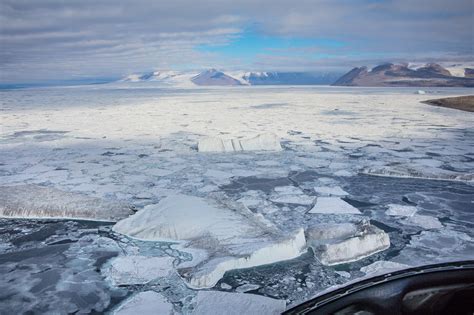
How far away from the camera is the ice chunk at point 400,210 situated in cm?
321

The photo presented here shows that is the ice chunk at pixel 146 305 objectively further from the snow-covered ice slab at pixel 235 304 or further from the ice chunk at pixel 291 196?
the ice chunk at pixel 291 196

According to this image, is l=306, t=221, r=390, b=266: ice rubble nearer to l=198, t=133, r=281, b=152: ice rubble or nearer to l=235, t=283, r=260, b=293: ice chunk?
Result: l=235, t=283, r=260, b=293: ice chunk

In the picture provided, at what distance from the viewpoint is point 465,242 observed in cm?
261

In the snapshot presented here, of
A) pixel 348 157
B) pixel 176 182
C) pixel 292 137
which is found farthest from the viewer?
pixel 292 137

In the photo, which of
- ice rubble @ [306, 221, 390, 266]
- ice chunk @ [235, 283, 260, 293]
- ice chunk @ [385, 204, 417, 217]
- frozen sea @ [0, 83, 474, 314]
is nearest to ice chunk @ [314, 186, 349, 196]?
frozen sea @ [0, 83, 474, 314]

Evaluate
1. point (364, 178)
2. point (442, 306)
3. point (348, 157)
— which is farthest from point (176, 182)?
point (442, 306)

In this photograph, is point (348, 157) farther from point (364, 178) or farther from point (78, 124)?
point (78, 124)

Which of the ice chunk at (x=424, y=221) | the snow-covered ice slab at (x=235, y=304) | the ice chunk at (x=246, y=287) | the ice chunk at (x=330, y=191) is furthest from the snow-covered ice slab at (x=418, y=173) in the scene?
the snow-covered ice slab at (x=235, y=304)

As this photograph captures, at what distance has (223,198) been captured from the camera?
11.5ft

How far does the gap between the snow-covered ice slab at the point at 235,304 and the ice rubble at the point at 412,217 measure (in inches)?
65.2

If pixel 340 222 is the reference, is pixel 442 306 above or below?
above

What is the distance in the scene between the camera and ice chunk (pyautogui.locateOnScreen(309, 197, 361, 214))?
329 cm

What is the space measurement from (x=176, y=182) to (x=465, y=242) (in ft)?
9.36

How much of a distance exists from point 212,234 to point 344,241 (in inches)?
37.1
